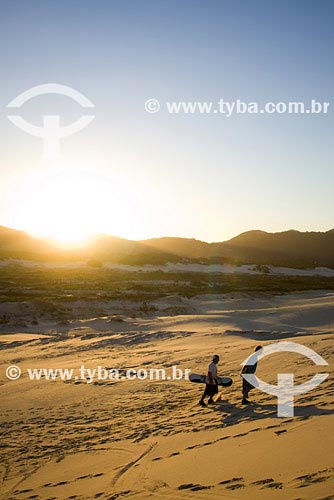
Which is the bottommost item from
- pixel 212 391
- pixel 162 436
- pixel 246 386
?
pixel 162 436

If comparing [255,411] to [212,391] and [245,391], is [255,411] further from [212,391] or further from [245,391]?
[212,391]

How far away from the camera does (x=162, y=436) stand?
8641mm

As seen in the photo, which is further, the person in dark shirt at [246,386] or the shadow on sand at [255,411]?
the person in dark shirt at [246,386]

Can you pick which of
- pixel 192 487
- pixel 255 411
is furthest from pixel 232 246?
pixel 192 487

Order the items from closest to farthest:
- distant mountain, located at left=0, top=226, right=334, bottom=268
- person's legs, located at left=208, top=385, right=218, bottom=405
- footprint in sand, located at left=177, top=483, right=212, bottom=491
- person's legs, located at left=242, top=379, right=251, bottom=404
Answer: footprint in sand, located at left=177, top=483, right=212, bottom=491 → person's legs, located at left=242, top=379, right=251, bottom=404 → person's legs, located at left=208, top=385, right=218, bottom=405 → distant mountain, located at left=0, top=226, right=334, bottom=268

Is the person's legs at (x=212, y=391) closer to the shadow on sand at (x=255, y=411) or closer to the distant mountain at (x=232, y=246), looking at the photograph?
the shadow on sand at (x=255, y=411)

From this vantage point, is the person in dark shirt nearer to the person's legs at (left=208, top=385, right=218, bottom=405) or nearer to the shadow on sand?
the shadow on sand

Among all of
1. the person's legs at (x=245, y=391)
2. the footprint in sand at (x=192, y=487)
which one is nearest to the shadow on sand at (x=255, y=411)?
the person's legs at (x=245, y=391)

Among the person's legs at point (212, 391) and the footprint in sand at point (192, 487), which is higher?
the person's legs at point (212, 391)

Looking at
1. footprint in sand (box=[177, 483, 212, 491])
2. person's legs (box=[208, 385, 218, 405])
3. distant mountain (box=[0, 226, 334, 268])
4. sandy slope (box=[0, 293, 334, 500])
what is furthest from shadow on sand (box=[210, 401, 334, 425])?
distant mountain (box=[0, 226, 334, 268])

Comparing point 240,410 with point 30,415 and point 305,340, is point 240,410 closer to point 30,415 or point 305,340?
point 30,415

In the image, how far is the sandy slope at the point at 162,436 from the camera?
6.10m

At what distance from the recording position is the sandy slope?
6.10 metres

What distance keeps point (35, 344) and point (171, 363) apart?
769 cm
